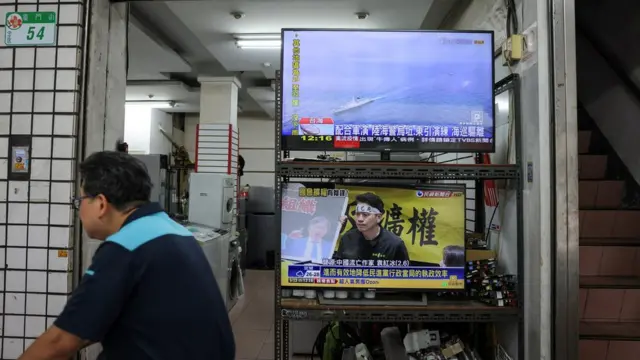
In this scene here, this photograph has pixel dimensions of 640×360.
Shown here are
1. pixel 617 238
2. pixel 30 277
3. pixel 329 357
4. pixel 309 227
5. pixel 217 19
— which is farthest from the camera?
pixel 217 19

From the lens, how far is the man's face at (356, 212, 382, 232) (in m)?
1.91

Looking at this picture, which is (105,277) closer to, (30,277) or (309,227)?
(309,227)

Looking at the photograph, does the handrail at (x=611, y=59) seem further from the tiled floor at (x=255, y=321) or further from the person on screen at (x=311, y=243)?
the tiled floor at (x=255, y=321)

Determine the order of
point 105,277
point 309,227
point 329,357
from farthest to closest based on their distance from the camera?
point 329,357
point 309,227
point 105,277

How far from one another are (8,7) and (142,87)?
4.82 metres

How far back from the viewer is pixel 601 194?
3041 millimetres

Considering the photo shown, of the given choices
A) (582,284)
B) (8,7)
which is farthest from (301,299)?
(8,7)

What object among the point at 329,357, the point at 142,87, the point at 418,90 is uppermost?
the point at 142,87

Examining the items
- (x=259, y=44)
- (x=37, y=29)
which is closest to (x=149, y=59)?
(x=259, y=44)

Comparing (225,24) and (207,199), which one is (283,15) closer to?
(225,24)

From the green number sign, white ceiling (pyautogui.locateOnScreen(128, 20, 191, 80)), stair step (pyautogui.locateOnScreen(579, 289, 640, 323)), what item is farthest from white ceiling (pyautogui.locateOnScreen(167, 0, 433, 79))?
stair step (pyautogui.locateOnScreen(579, 289, 640, 323))

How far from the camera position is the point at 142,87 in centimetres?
670

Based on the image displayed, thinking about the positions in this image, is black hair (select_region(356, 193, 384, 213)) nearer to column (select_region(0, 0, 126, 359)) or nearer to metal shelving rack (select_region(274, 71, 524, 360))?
metal shelving rack (select_region(274, 71, 524, 360))

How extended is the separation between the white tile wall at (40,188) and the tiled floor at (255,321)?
158 cm
